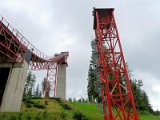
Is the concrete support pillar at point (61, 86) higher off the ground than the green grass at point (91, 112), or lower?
higher

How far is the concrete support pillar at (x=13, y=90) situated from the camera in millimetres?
22328

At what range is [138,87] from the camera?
52.8m

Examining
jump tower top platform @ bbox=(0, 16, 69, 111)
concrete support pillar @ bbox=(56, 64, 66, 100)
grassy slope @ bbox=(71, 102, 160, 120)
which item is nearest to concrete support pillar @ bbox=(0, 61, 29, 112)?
jump tower top platform @ bbox=(0, 16, 69, 111)

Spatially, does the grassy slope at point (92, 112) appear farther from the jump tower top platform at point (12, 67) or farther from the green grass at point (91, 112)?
the jump tower top platform at point (12, 67)

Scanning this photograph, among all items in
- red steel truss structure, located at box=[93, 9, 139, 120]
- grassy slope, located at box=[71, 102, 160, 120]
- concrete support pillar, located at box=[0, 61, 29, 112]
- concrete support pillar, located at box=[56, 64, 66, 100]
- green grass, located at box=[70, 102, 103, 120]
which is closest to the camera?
red steel truss structure, located at box=[93, 9, 139, 120]

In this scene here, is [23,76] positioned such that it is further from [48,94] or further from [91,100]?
[91,100]

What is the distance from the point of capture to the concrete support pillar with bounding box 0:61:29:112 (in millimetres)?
22328

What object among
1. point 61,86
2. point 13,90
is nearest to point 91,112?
point 61,86

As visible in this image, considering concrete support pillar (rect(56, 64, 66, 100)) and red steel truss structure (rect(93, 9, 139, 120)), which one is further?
concrete support pillar (rect(56, 64, 66, 100))

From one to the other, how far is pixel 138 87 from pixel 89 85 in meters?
13.5

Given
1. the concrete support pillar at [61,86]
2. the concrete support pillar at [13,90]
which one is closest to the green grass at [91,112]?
the concrete support pillar at [61,86]

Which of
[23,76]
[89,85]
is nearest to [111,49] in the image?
[23,76]

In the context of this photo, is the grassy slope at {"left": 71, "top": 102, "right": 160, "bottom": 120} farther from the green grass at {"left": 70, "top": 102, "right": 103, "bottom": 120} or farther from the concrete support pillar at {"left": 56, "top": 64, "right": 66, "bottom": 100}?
the concrete support pillar at {"left": 56, "top": 64, "right": 66, "bottom": 100}

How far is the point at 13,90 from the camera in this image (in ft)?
76.8
